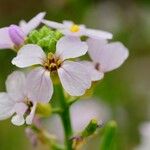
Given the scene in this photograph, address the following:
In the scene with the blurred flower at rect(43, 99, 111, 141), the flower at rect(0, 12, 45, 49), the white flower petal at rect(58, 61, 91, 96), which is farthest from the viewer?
the blurred flower at rect(43, 99, 111, 141)

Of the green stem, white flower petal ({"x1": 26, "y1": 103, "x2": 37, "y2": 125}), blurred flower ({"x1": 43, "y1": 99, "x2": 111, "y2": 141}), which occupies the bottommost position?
blurred flower ({"x1": 43, "y1": 99, "x2": 111, "y2": 141})

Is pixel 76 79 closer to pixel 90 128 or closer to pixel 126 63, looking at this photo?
pixel 90 128

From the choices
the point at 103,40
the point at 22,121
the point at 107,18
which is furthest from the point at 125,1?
the point at 22,121

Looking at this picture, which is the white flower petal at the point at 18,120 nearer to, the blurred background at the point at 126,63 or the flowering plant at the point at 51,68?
the flowering plant at the point at 51,68

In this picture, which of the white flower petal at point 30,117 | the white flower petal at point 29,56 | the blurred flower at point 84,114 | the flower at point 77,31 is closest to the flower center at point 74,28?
the flower at point 77,31

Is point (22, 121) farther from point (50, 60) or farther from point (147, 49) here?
point (147, 49)

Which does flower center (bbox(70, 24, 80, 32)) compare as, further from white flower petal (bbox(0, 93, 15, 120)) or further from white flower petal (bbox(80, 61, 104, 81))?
white flower petal (bbox(0, 93, 15, 120))

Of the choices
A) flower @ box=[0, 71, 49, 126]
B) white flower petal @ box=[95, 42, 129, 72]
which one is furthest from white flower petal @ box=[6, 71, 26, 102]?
white flower petal @ box=[95, 42, 129, 72]
